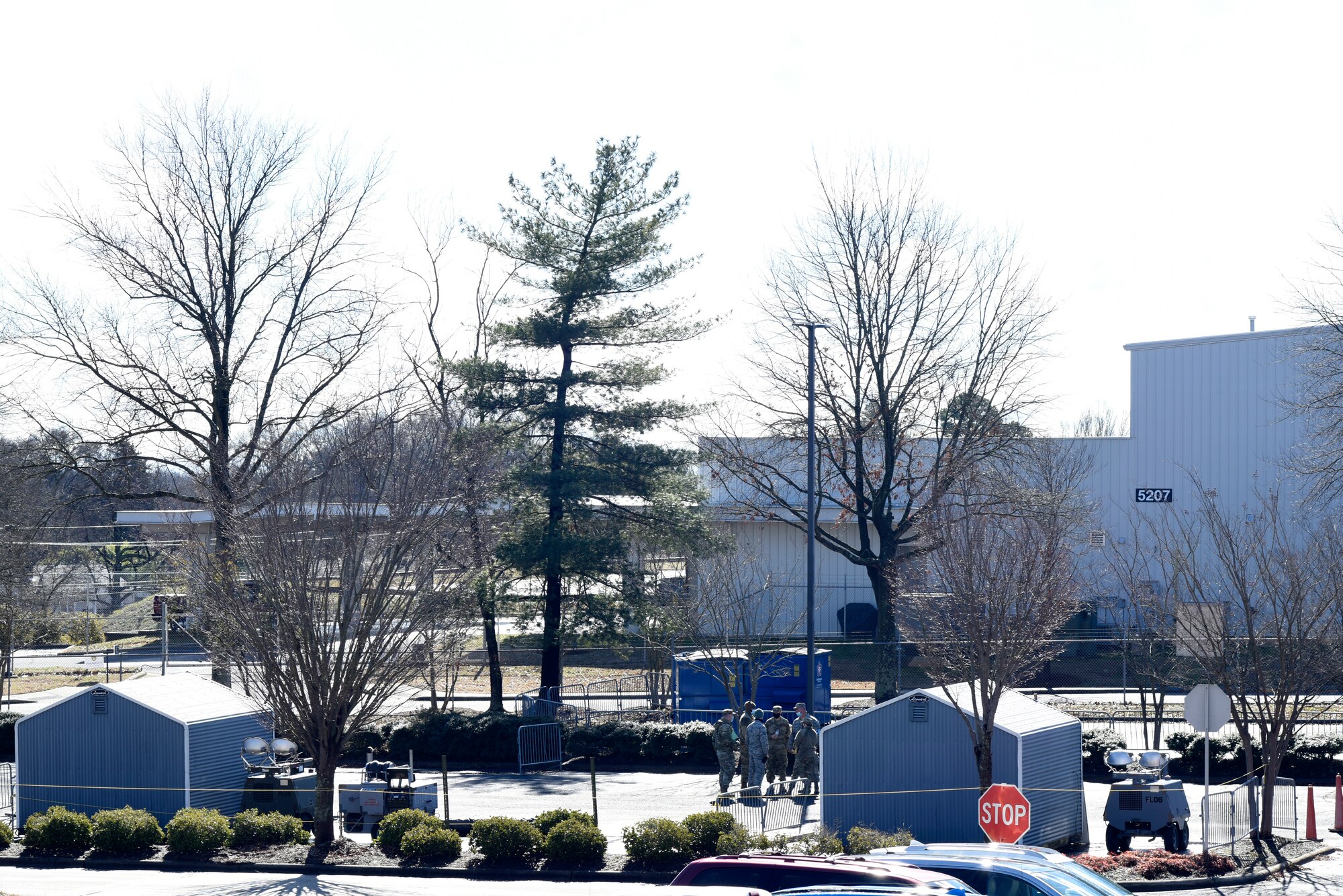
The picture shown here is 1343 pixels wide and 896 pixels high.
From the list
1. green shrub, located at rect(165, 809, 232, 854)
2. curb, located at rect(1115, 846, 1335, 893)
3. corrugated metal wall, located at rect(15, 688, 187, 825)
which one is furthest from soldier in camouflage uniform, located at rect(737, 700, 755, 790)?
corrugated metal wall, located at rect(15, 688, 187, 825)

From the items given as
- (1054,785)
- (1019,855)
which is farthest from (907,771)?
(1019,855)

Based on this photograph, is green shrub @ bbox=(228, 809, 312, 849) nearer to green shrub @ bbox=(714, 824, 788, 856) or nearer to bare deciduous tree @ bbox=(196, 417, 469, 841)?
bare deciduous tree @ bbox=(196, 417, 469, 841)

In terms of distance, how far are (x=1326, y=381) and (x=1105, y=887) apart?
103 feet

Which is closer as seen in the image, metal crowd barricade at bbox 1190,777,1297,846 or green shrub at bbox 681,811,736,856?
green shrub at bbox 681,811,736,856

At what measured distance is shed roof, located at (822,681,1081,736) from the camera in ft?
61.6

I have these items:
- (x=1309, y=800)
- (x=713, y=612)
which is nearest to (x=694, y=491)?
(x=713, y=612)

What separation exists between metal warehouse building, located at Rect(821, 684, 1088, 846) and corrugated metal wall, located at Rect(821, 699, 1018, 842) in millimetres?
10

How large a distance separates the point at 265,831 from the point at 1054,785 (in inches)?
477

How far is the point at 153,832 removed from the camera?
1972 cm

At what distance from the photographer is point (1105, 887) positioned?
11.9 m

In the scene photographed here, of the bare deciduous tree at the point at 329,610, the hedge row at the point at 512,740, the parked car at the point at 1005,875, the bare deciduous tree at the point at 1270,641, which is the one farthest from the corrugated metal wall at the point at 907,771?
the hedge row at the point at 512,740

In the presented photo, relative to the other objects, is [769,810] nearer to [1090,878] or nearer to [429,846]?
[429,846]

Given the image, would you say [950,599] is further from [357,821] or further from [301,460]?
[301,460]

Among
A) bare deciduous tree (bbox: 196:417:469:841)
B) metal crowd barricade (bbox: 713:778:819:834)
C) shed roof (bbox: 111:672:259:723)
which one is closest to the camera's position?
bare deciduous tree (bbox: 196:417:469:841)
